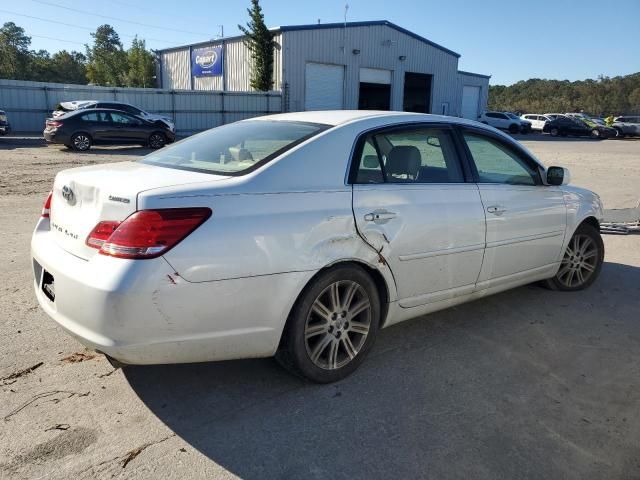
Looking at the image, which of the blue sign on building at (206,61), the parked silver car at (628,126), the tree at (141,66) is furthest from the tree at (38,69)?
the parked silver car at (628,126)

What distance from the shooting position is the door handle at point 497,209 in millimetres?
3924

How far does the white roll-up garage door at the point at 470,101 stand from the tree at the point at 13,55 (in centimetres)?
5960

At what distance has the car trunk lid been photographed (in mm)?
2656

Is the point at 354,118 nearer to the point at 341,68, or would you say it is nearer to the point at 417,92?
the point at 341,68

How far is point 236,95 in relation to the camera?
3162 cm

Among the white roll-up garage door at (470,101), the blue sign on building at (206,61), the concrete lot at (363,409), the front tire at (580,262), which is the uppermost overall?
the blue sign on building at (206,61)

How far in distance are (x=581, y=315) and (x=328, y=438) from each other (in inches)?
112

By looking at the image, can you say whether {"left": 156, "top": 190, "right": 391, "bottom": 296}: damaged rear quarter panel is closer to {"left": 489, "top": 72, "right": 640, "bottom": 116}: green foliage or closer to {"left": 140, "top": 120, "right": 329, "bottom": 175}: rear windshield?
{"left": 140, "top": 120, "right": 329, "bottom": 175}: rear windshield

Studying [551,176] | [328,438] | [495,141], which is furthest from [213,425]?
[551,176]

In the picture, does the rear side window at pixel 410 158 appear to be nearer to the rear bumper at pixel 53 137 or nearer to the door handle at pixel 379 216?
the door handle at pixel 379 216

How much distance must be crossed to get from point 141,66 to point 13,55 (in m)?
30.7

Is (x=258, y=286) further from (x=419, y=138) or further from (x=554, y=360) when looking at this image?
(x=554, y=360)

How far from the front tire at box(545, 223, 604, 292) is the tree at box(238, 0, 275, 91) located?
30277mm

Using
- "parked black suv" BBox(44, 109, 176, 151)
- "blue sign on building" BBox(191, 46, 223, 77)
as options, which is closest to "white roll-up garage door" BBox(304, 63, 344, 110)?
"blue sign on building" BBox(191, 46, 223, 77)
